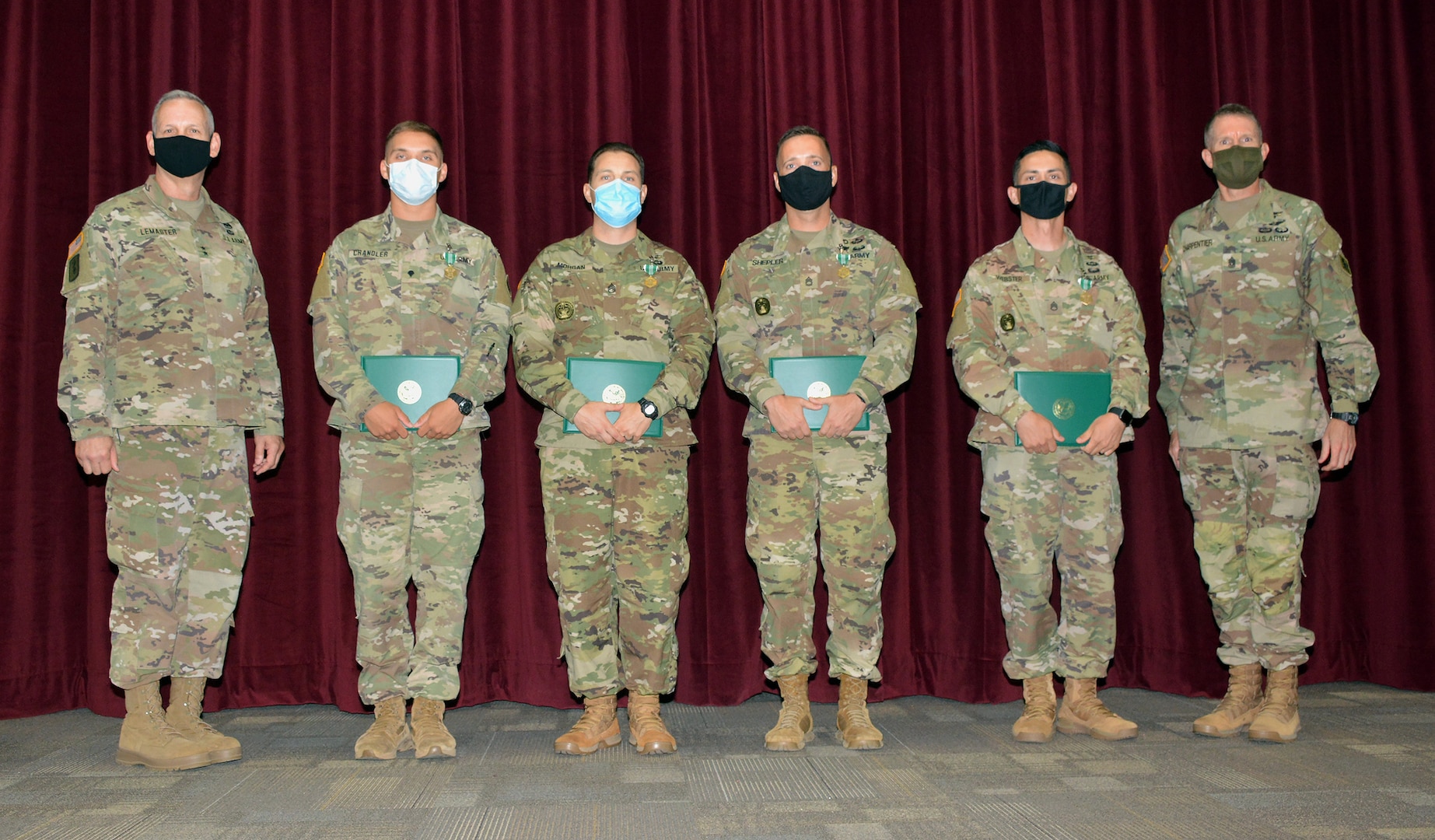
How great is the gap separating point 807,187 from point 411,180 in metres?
1.33

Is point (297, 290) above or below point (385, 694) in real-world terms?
above

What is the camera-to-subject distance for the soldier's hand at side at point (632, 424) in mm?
2945

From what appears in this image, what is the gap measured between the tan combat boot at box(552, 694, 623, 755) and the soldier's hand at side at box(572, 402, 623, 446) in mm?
865

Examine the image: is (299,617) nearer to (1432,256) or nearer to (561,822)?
(561,822)

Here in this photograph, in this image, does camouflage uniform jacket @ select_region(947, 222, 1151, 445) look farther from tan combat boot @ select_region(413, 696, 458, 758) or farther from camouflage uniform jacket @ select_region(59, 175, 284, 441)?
camouflage uniform jacket @ select_region(59, 175, 284, 441)

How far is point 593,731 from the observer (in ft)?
9.73

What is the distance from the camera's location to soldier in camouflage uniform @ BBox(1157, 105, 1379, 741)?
320 centimetres

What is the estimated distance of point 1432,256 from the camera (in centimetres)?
410

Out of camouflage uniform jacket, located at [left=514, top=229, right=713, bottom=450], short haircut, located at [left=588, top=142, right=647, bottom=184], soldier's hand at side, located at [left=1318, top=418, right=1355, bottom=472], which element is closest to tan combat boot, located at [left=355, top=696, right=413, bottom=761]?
camouflage uniform jacket, located at [left=514, top=229, right=713, bottom=450]

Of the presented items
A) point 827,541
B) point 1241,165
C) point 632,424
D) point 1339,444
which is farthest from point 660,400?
point 1339,444

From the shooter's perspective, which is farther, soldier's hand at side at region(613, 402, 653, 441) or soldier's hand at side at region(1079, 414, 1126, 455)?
soldier's hand at side at region(1079, 414, 1126, 455)

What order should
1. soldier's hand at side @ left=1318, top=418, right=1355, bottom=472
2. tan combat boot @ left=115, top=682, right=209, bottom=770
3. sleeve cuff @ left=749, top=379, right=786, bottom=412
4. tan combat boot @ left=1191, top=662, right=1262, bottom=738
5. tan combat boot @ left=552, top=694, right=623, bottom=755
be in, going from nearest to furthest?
tan combat boot @ left=115, top=682, right=209, bottom=770, tan combat boot @ left=552, top=694, right=623, bottom=755, sleeve cuff @ left=749, top=379, right=786, bottom=412, tan combat boot @ left=1191, top=662, right=1262, bottom=738, soldier's hand at side @ left=1318, top=418, right=1355, bottom=472

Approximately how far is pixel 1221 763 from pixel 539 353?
2466mm

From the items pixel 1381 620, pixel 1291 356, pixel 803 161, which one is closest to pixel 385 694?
pixel 803 161
